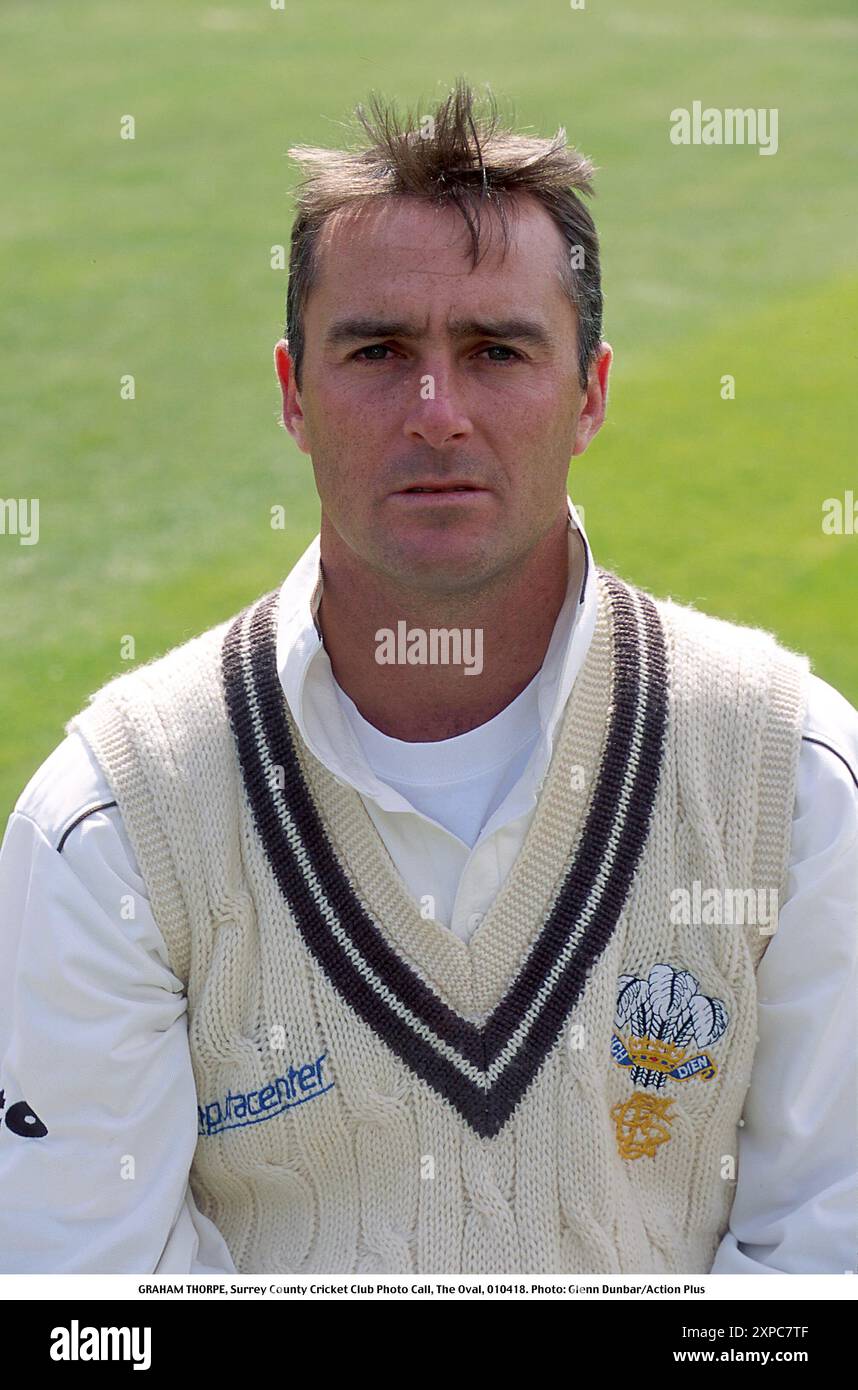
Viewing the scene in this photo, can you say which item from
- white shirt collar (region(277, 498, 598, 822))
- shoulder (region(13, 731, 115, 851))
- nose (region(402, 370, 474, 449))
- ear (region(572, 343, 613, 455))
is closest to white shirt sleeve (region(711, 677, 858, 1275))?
white shirt collar (region(277, 498, 598, 822))

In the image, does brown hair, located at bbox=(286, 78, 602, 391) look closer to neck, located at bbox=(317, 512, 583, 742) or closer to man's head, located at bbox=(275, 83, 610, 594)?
man's head, located at bbox=(275, 83, 610, 594)

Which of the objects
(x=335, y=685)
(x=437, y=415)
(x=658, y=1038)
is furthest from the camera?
(x=335, y=685)

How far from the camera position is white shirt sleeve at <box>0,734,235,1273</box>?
2018mm

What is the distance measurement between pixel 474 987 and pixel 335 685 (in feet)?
1.39

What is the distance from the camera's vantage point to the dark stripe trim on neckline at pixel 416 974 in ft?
6.93

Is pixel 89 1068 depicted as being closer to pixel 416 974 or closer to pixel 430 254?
pixel 416 974

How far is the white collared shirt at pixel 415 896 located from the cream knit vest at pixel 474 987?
3 cm

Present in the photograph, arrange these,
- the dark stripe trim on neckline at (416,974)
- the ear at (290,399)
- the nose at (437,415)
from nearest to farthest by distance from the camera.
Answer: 1. the nose at (437,415)
2. the dark stripe trim on neckline at (416,974)
3. the ear at (290,399)

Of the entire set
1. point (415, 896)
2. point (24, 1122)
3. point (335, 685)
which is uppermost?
point (335, 685)

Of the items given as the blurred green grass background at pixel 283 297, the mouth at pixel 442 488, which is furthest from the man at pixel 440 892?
the blurred green grass background at pixel 283 297

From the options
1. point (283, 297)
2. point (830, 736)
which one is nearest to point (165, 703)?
point (830, 736)

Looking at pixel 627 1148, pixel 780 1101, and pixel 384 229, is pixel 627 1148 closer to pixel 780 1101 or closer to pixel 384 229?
pixel 780 1101

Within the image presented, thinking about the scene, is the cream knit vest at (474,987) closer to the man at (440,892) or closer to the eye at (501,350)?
the man at (440,892)

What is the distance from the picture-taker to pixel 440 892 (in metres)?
2.17
